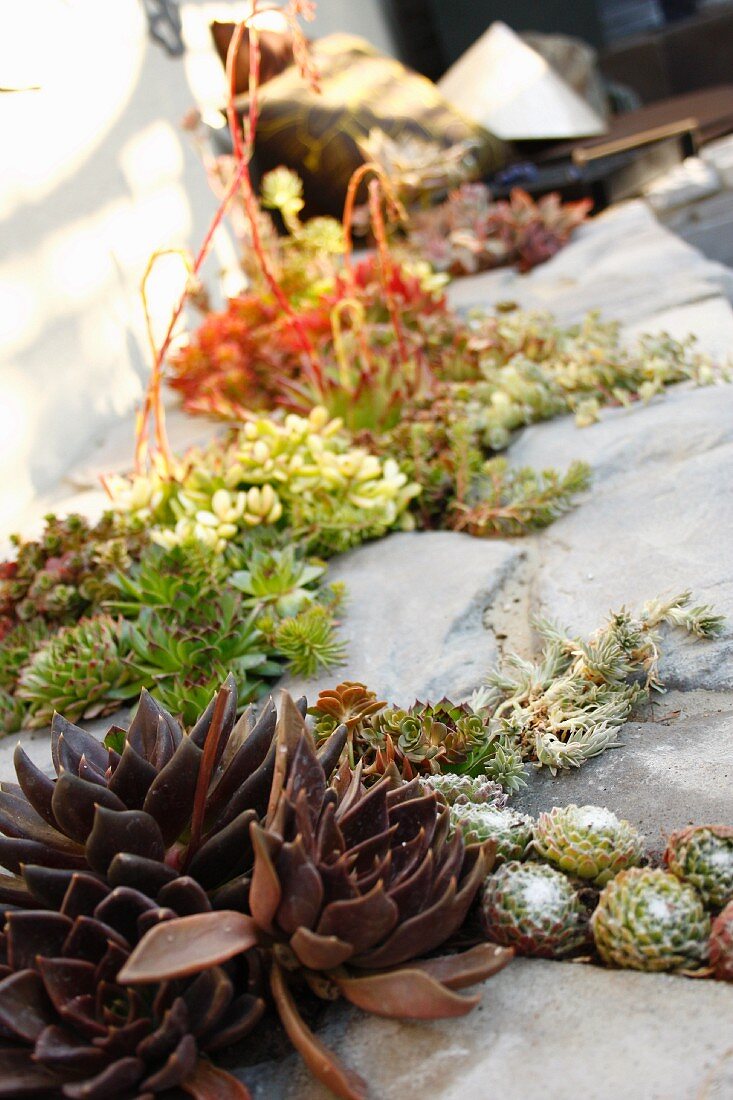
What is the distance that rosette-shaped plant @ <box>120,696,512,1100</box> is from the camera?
1.01 m

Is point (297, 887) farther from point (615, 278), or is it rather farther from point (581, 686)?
point (615, 278)

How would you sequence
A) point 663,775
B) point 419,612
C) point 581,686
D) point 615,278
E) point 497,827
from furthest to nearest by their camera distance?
point 615,278 → point 419,612 → point 581,686 → point 663,775 → point 497,827

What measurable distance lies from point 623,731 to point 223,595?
2.68ft

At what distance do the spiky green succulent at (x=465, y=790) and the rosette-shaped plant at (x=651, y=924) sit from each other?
25 cm

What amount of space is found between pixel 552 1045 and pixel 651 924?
0.18 metres

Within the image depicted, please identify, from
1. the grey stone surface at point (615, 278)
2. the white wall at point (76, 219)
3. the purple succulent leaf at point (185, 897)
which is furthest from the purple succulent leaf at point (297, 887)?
the grey stone surface at point (615, 278)

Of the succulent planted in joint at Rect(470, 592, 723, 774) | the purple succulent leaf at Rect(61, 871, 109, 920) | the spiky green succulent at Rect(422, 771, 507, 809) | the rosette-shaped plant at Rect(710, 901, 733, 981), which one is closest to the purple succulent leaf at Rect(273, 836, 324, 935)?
the purple succulent leaf at Rect(61, 871, 109, 920)

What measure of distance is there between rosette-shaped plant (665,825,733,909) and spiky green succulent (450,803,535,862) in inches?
7.4

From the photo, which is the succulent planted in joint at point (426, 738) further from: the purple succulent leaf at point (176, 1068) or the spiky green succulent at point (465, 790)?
the purple succulent leaf at point (176, 1068)

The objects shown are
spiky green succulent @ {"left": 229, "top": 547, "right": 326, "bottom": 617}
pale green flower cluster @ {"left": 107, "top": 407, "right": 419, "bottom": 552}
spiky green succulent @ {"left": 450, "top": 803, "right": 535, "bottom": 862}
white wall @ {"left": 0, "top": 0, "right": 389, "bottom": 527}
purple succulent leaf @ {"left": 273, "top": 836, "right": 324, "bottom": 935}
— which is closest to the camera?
purple succulent leaf @ {"left": 273, "top": 836, "right": 324, "bottom": 935}

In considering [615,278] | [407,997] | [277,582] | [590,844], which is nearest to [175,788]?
[407,997]

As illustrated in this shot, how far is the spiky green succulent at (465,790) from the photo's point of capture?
4.51ft

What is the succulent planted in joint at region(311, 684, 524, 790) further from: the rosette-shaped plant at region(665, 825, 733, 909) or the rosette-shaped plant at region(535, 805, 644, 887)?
the rosette-shaped plant at region(665, 825, 733, 909)

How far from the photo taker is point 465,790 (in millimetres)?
1386
